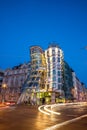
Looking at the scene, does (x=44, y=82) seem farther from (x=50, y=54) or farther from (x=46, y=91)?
(x=50, y=54)

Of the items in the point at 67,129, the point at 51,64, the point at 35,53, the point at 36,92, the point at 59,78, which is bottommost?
the point at 67,129

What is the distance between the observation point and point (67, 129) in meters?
10.3

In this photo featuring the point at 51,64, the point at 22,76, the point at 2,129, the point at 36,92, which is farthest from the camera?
the point at 22,76

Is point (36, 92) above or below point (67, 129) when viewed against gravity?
above

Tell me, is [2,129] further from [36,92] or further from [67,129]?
[36,92]

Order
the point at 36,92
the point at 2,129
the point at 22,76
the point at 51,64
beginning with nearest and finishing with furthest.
Result: 1. the point at 2,129
2. the point at 36,92
3. the point at 51,64
4. the point at 22,76

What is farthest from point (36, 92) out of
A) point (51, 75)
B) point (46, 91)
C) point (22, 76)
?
point (22, 76)

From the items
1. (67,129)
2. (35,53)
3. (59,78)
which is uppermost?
(35,53)

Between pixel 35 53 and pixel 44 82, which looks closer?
pixel 44 82

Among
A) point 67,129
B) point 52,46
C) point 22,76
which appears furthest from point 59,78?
point 67,129

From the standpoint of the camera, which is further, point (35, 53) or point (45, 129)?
point (35, 53)

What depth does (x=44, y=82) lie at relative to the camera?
77188 millimetres

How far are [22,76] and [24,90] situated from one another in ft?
Result: 80.9

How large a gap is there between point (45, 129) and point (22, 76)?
91.3 meters
